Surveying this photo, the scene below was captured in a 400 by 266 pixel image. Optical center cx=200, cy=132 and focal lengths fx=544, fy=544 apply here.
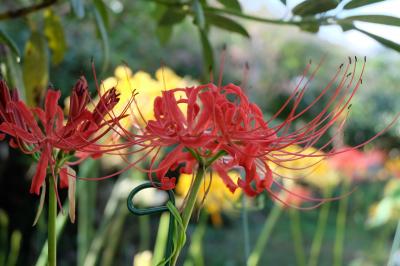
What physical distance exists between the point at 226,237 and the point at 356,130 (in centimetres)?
290

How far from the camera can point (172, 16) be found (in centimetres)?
59

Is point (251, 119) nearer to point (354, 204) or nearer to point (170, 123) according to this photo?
point (170, 123)

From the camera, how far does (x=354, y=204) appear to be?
476 cm

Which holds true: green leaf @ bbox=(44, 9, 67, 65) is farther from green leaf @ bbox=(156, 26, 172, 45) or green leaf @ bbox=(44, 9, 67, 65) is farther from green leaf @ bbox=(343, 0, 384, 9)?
green leaf @ bbox=(343, 0, 384, 9)

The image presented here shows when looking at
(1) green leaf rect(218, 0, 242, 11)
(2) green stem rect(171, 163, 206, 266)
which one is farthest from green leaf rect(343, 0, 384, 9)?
(2) green stem rect(171, 163, 206, 266)

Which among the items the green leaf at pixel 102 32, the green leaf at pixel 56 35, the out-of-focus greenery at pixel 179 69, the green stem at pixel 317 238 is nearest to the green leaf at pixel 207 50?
the out-of-focus greenery at pixel 179 69

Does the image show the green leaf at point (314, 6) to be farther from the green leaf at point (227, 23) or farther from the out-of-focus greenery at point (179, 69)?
the green leaf at point (227, 23)

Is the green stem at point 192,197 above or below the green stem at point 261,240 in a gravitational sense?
above

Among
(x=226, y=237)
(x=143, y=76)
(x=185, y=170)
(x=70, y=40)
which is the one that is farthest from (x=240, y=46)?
(x=185, y=170)

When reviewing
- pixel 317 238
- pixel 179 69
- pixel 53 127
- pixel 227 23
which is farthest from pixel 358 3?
pixel 179 69

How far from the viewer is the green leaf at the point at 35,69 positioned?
59cm

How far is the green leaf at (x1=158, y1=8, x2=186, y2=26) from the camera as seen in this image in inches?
23.1

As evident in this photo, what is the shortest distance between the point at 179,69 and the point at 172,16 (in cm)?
292

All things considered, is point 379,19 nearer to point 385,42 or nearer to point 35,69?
point 385,42
